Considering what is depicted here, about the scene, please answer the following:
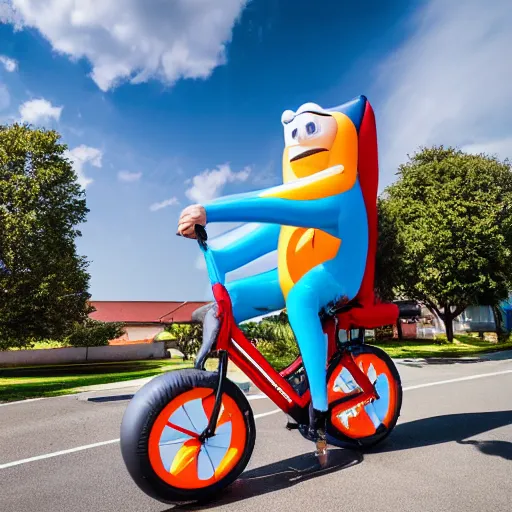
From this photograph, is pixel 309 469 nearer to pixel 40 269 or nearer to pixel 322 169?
pixel 322 169

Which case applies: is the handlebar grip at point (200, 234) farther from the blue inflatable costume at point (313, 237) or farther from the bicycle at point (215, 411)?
the blue inflatable costume at point (313, 237)

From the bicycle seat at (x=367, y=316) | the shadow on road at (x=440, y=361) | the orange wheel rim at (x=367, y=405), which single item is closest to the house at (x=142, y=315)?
the shadow on road at (x=440, y=361)

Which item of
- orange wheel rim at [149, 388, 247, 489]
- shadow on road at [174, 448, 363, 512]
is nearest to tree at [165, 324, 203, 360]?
shadow on road at [174, 448, 363, 512]

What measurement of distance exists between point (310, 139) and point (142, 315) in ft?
104

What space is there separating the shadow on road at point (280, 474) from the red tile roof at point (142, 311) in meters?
28.5

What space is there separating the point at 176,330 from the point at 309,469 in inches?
703

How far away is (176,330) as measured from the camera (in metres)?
20.9

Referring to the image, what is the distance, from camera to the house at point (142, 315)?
107 feet

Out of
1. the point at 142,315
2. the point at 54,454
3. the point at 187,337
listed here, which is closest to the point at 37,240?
the point at 187,337

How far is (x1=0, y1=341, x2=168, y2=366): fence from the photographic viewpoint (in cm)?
2467

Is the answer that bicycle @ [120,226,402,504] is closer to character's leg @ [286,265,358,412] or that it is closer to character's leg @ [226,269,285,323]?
character's leg @ [286,265,358,412]

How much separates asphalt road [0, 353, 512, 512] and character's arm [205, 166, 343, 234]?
1.79 meters

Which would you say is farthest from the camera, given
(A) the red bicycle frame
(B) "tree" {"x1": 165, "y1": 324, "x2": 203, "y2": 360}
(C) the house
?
(C) the house

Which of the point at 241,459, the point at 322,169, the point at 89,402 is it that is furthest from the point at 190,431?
the point at 89,402
